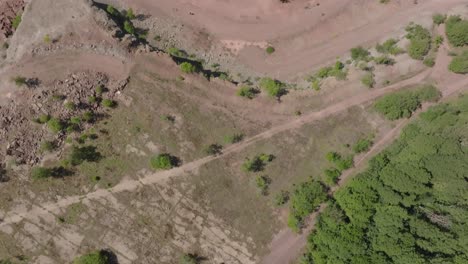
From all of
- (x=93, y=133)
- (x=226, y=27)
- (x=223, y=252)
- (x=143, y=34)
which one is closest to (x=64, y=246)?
(x=93, y=133)

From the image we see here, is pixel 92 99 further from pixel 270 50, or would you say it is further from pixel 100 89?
pixel 270 50

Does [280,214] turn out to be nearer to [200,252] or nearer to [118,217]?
[200,252]

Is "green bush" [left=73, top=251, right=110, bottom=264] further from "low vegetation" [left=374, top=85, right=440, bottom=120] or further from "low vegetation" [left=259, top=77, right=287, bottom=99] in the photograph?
"low vegetation" [left=374, top=85, right=440, bottom=120]

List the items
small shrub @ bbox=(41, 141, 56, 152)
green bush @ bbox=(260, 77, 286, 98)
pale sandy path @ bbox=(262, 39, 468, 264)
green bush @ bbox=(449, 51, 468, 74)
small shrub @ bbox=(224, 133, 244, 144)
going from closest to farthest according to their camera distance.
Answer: small shrub @ bbox=(41, 141, 56, 152) < pale sandy path @ bbox=(262, 39, 468, 264) < small shrub @ bbox=(224, 133, 244, 144) < green bush @ bbox=(449, 51, 468, 74) < green bush @ bbox=(260, 77, 286, 98)

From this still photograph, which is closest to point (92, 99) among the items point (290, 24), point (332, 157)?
point (290, 24)

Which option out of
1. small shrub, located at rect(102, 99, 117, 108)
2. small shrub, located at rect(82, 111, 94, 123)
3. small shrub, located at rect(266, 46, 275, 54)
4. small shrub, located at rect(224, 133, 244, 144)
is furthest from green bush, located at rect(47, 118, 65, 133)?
small shrub, located at rect(266, 46, 275, 54)

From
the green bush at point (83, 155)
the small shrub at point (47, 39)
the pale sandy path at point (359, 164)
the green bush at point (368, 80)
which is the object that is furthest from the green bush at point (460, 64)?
the small shrub at point (47, 39)
